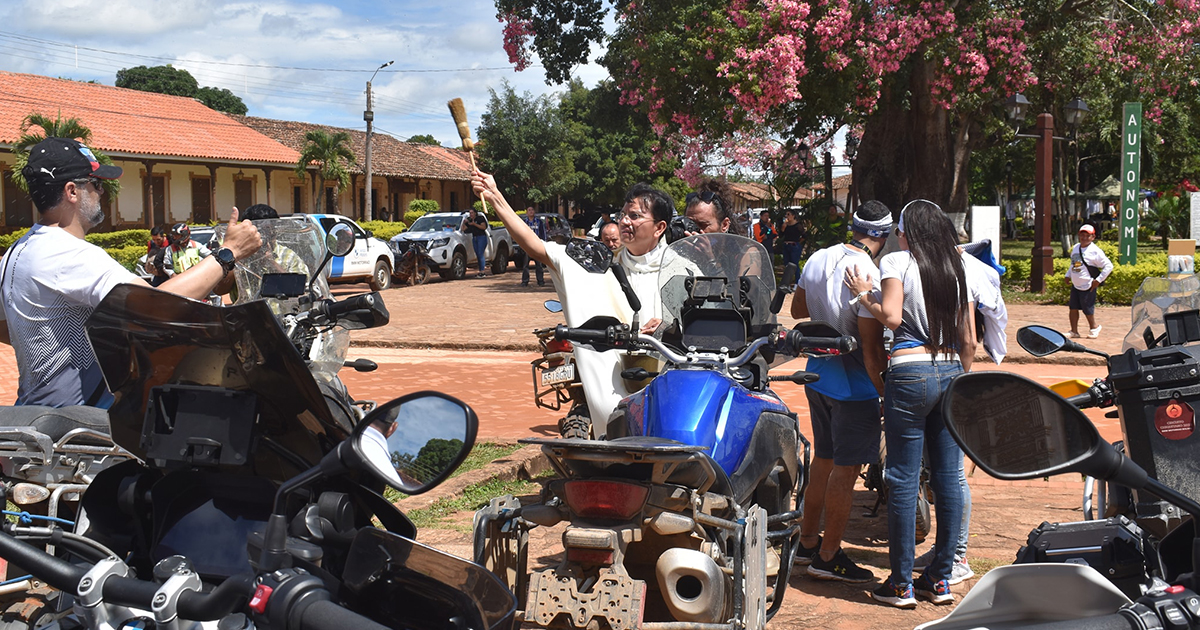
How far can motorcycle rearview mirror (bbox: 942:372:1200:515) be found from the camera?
181 centimetres

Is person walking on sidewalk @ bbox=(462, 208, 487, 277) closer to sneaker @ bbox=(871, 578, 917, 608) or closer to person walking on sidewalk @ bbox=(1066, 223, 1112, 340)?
person walking on sidewalk @ bbox=(1066, 223, 1112, 340)

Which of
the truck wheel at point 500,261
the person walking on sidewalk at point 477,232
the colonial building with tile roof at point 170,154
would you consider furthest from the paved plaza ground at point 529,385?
the colonial building with tile roof at point 170,154

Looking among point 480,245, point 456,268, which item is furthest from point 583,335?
point 480,245

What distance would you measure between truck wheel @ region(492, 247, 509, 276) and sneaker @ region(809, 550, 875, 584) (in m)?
23.8

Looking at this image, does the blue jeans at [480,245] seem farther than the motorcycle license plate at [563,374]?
Yes

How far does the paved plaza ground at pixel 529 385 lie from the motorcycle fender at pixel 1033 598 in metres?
2.67

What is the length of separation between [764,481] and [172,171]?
34.6 m

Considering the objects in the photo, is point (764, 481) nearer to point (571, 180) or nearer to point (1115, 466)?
point (1115, 466)

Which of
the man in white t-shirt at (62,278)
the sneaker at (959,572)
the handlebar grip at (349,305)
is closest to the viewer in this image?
the handlebar grip at (349,305)

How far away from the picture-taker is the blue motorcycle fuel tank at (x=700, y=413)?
12.2ft

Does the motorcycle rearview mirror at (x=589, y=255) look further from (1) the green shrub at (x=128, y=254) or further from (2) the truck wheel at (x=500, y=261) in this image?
(2) the truck wheel at (x=500, y=261)

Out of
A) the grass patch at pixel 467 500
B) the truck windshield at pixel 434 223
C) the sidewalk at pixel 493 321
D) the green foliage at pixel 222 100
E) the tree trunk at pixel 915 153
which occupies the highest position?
the green foliage at pixel 222 100

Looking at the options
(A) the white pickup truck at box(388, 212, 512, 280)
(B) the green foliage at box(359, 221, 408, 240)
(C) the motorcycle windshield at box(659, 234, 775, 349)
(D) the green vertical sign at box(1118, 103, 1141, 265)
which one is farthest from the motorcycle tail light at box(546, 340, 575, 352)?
(B) the green foliage at box(359, 221, 408, 240)

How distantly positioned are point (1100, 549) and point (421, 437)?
5.72ft
